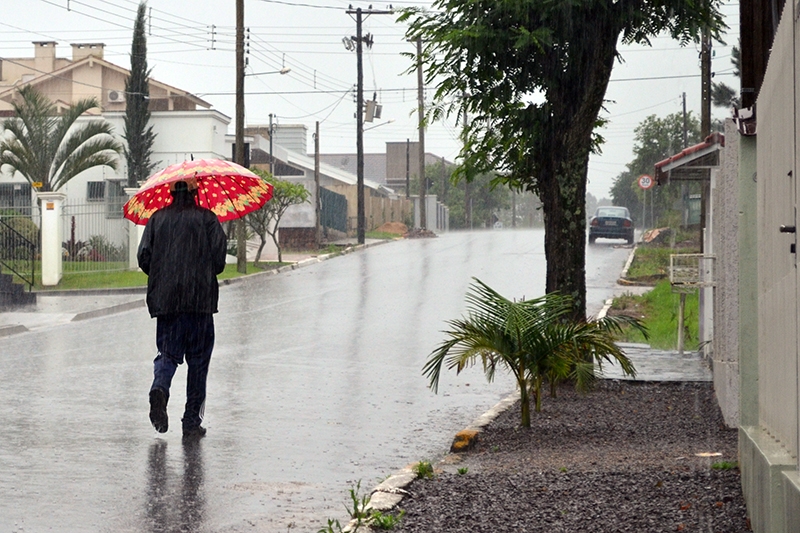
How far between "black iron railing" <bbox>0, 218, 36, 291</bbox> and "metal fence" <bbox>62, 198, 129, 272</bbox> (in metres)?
1.61

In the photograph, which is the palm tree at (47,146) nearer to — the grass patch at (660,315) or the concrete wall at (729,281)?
the grass patch at (660,315)

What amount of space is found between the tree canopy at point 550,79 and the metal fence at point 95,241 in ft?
61.5

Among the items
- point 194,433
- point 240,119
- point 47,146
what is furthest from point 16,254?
point 194,433

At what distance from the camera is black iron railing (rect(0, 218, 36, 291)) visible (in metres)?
26.0

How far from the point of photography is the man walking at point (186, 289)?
28.3 ft

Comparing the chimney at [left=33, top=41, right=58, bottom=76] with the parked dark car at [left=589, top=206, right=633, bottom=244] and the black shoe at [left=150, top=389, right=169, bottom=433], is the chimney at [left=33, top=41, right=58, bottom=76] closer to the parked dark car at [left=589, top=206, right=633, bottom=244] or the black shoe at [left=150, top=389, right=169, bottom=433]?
the parked dark car at [left=589, top=206, right=633, bottom=244]

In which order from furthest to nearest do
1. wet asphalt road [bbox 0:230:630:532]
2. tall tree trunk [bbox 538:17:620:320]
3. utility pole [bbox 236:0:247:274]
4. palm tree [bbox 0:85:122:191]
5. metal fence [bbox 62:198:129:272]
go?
palm tree [bbox 0:85:122:191]
utility pole [bbox 236:0:247:274]
metal fence [bbox 62:198:129:272]
tall tree trunk [bbox 538:17:620:320]
wet asphalt road [bbox 0:230:630:532]

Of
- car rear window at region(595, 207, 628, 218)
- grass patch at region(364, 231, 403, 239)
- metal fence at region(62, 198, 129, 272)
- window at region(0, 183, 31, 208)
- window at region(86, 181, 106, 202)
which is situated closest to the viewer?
metal fence at region(62, 198, 129, 272)

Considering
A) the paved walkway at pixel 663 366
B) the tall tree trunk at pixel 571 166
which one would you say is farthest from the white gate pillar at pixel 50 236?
the tall tree trunk at pixel 571 166

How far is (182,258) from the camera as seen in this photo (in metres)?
8.66

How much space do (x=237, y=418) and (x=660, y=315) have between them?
1118cm

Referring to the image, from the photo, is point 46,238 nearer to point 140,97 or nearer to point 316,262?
point 316,262

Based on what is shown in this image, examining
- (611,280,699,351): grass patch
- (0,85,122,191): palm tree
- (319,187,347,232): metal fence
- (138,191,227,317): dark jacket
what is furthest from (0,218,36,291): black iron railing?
(319,187,347,232): metal fence

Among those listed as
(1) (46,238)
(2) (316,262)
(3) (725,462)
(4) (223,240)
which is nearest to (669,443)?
(3) (725,462)
